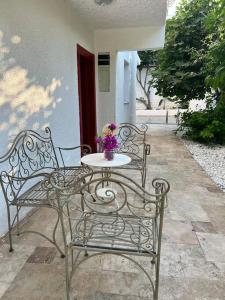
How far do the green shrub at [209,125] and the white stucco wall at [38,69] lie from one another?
357 centimetres

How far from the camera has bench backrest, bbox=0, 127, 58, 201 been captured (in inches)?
84.0

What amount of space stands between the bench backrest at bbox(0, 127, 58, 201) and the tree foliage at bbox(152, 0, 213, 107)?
4944 mm

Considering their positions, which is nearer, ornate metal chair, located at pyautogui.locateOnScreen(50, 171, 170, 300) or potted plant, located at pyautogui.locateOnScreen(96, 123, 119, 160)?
ornate metal chair, located at pyautogui.locateOnScreen(50, 171, 170, 300)

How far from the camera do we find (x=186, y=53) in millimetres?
6891

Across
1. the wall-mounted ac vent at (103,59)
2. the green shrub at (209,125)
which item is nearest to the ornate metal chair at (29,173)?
the wall-mounted ac vent at (103,59)

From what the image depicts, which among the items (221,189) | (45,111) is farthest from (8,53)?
(221,189)

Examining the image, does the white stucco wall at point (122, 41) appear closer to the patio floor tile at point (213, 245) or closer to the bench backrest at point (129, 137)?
the bench backrest at point (129, 137)

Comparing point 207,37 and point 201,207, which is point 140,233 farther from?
point 207,37

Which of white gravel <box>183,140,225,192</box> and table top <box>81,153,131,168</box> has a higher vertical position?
table top <box>81,153,131,168</box>

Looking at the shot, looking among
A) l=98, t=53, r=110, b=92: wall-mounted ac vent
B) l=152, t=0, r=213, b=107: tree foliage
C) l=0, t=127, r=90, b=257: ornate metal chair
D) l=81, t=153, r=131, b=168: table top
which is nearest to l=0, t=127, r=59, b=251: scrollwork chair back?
l=0, t=127, r=90, b=257: ornate metal chair

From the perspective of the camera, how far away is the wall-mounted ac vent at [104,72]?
489 cm

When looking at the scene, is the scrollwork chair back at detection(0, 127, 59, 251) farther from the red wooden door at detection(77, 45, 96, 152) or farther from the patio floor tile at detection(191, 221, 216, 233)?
the red wooden door at detection(77, 45, 96, 152)

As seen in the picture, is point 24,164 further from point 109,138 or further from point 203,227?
point 203,227

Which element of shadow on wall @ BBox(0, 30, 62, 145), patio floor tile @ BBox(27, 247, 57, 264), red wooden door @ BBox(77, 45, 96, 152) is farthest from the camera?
red wooden door @ BBox(77, 45, 96, 152)
